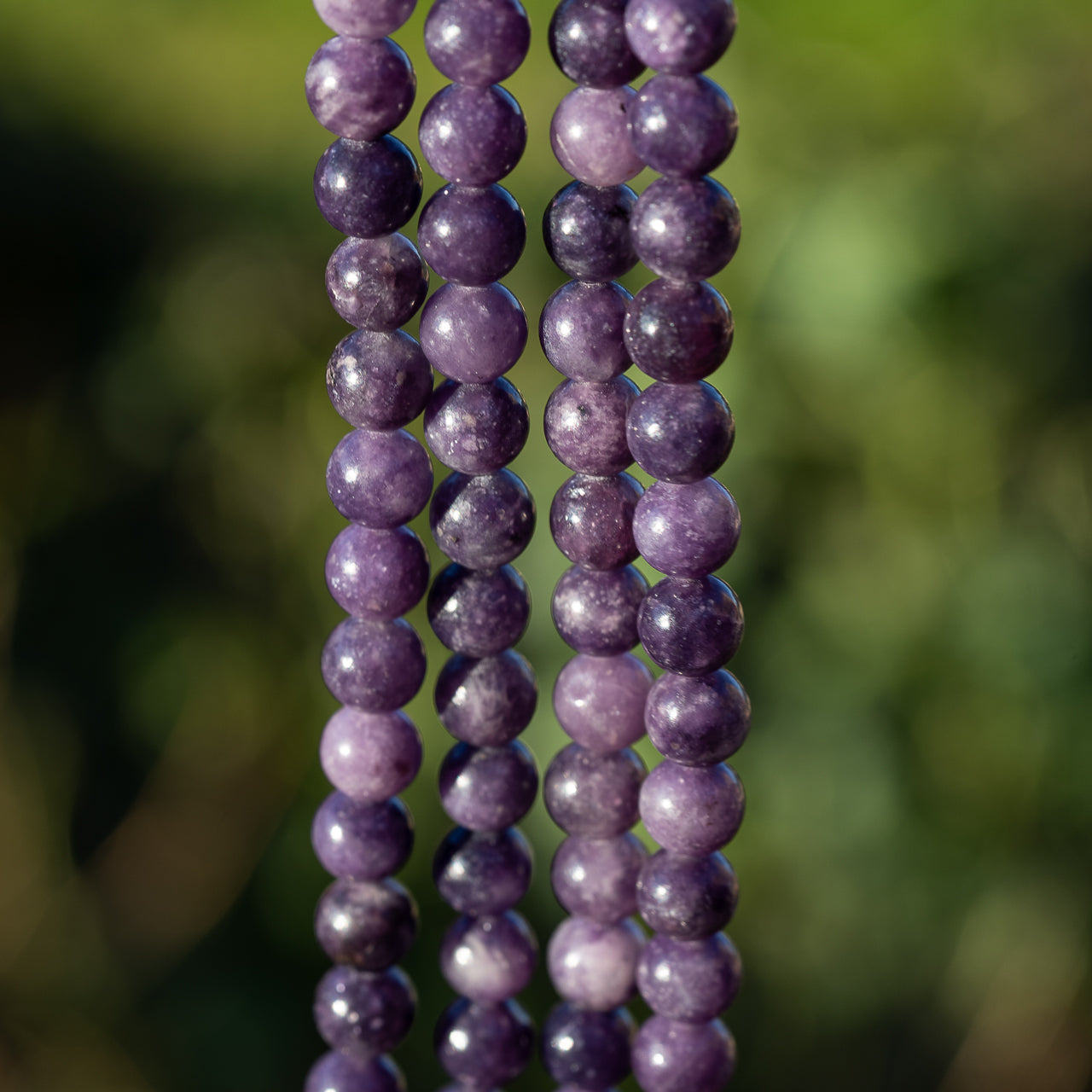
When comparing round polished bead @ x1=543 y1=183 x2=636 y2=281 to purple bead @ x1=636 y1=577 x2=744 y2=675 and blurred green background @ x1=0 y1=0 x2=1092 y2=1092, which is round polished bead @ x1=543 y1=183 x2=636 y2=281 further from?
blurred green background @ x1=0 y1=0 x2=1092 y2=1092

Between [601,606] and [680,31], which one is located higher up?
[680,31]

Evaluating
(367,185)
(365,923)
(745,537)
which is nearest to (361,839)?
(365,923)

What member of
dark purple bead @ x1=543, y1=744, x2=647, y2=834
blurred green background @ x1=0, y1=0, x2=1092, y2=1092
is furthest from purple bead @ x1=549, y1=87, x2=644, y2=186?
blurred green background @ x1=0, y1=0, x2=1092, y2=1092

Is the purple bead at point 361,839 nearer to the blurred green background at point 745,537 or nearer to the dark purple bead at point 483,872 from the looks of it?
the dark purple bead at point 483,872

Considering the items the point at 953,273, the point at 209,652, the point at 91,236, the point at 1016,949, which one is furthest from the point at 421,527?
the point at 1016,949

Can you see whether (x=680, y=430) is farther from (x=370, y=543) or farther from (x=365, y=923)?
(x=365, y=923)

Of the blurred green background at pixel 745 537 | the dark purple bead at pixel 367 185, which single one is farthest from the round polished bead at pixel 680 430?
the blurred green background at pixel 745 537
